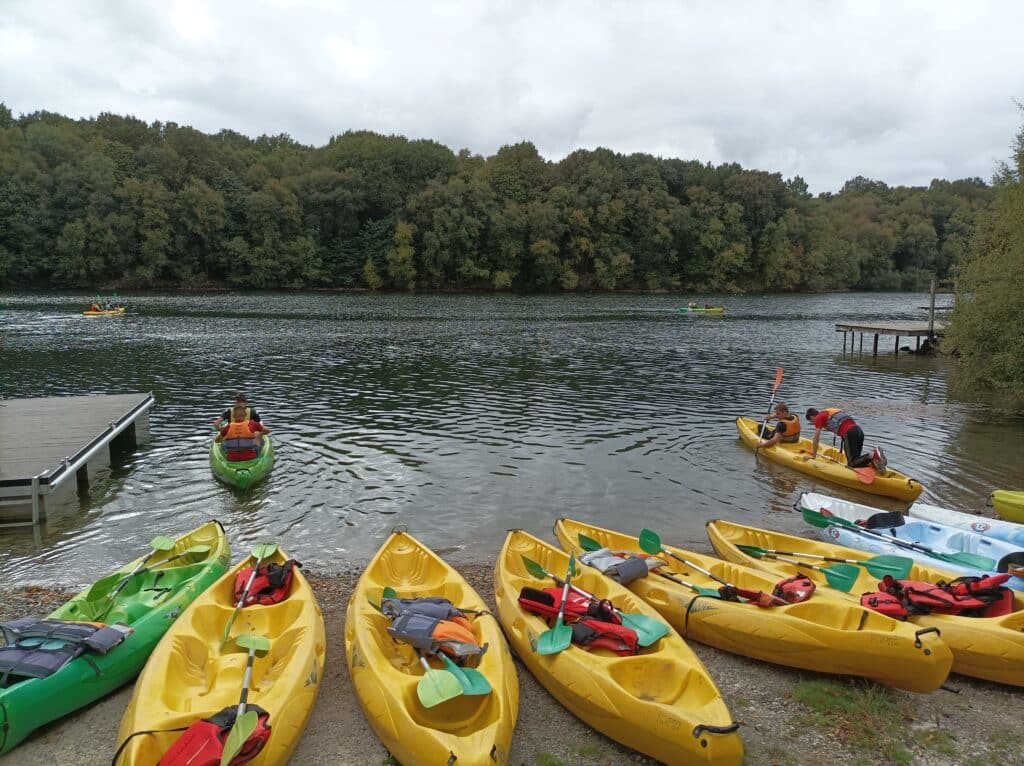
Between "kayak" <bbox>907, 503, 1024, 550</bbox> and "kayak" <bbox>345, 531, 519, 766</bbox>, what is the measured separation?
8117 mm

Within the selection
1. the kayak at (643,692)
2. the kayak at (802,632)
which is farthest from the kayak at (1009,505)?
the kayak at (643,692)

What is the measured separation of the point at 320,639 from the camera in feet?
22.4

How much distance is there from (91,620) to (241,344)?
31493 millimetres

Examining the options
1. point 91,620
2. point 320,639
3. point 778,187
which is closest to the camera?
point 320,639

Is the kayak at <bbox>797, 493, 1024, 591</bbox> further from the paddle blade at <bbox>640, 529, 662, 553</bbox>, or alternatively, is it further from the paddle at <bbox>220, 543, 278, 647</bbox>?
the paddle at <bbox>220, 543, 278, 647</bbox>

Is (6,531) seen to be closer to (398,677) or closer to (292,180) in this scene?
(398,677)

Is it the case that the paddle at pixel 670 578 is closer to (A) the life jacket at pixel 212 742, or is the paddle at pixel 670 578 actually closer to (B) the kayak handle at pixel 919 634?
(B) the kayak handle at pixel 919 634

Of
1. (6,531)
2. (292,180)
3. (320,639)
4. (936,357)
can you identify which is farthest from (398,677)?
(292,180)

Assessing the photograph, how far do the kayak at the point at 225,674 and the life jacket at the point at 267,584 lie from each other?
93 mm

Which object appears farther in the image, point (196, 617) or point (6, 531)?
point (6, 531)

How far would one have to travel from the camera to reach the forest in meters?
84.7

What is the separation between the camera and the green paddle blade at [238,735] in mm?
4750

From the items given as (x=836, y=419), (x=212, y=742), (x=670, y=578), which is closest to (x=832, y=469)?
(x=836, y=419)

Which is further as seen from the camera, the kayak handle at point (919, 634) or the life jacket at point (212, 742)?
the kayak handle at point (919, 634)
